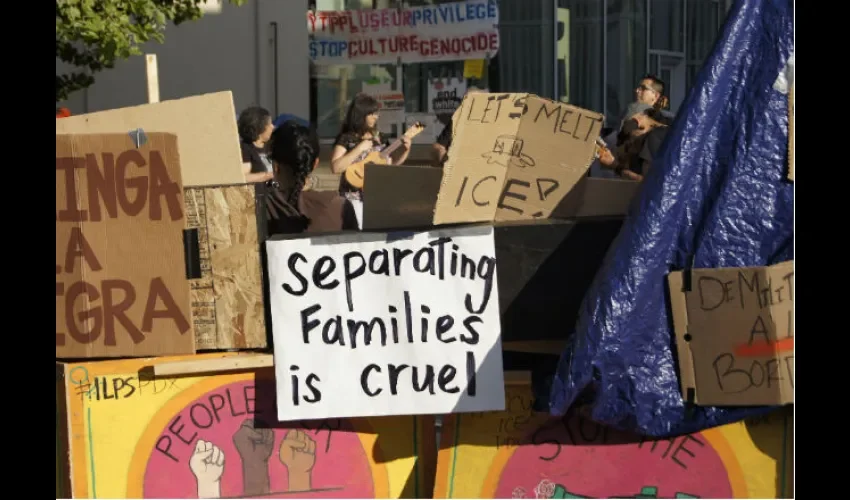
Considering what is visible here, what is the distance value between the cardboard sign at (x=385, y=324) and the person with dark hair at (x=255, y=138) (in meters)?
2.51

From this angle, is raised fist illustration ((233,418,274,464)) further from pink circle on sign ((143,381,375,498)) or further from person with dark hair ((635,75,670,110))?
person with dark hair ((635,75,670,110))

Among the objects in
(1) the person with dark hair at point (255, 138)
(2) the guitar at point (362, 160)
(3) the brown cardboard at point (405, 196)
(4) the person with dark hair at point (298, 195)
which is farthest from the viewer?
(1) the person with dark hair at point (255, 138)

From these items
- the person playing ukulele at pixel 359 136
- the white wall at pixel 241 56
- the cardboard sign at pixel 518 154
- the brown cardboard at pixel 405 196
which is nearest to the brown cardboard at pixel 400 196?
the brown cardboard at pixel 405 196

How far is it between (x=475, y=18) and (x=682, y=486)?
9.36 metres

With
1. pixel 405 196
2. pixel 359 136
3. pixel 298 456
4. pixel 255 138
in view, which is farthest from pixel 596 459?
pixel 255 138

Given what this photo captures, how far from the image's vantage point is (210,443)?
4418mm

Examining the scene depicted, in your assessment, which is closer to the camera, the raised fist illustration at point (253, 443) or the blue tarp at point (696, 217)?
the blue tarp at point (696, 217)

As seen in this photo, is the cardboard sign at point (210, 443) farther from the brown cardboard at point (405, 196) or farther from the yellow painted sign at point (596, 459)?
the brown cardboard at point (405, 196)

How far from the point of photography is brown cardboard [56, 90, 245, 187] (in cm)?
449

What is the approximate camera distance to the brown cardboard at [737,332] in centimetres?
392

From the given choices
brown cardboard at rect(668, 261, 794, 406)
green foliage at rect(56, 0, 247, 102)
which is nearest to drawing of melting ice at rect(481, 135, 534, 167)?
brown cardboard at rect(668, 261, 794, 406)

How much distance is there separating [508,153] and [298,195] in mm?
1408

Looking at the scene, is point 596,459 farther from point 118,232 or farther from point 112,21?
point 112,21
